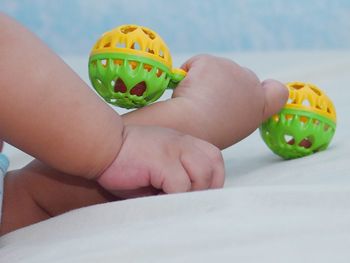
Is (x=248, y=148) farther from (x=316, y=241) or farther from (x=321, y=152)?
(x=316, y=241)

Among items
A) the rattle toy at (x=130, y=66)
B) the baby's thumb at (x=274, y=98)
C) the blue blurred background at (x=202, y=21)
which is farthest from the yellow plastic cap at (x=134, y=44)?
the blue blurred background at (x=202, y=21)

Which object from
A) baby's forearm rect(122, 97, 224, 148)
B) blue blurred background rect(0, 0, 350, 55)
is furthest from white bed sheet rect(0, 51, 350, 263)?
blue blurred background rect(0, 0, 350, 55)

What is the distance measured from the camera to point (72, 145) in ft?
1.98

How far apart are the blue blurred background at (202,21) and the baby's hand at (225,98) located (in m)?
2.07

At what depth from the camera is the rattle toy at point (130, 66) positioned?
2.54 ft

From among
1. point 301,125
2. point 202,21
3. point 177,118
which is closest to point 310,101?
point 301,125

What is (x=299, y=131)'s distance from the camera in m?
0.88

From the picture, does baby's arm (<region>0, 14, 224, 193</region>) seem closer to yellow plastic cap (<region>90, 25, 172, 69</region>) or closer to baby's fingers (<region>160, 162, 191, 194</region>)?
baby's fingers (<region>160, 162, 191, 194</region>)

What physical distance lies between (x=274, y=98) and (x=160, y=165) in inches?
11.6

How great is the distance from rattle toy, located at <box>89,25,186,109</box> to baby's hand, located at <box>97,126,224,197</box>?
130mm

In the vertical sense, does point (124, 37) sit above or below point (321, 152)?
above

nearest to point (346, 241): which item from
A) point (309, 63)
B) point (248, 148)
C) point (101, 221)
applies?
point (101, 221)

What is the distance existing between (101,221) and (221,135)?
1.08 ft

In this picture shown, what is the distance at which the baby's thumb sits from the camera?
2.90 ft
